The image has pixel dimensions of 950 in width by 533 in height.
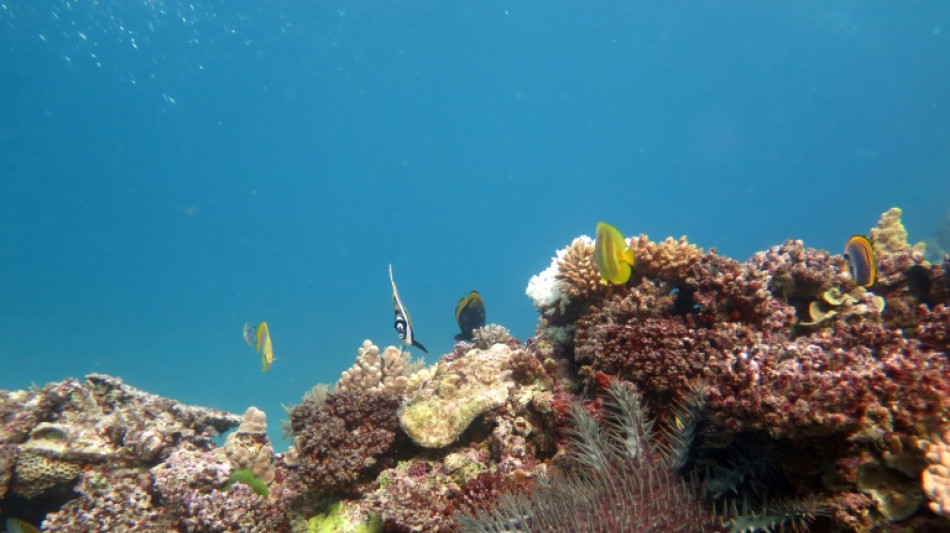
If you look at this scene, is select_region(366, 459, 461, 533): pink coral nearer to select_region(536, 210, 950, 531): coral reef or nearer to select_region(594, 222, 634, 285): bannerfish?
select_region(536, 210, 950, 531): coral reef

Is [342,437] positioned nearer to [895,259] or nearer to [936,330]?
[936,330]

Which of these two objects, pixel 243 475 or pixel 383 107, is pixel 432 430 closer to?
pixel 243 475

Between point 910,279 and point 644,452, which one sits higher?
point 910,279

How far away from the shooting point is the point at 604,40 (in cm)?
11100

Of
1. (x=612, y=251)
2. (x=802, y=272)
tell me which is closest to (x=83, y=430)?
(x=612, y=251)

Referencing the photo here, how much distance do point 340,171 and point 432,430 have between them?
471 ft

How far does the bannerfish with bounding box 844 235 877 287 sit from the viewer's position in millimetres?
4137

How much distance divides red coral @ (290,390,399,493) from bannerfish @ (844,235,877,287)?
4.87 m

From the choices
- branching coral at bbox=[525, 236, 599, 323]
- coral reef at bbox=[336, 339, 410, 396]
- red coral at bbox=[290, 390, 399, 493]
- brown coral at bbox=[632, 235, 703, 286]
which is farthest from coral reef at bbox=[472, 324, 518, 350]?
brown coral at bbox=[632, 235, 703, 286]

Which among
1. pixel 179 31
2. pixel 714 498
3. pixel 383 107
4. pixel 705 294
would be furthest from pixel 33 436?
pixel 383 107

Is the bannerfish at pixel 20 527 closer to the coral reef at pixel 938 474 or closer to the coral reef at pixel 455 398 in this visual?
the coral reef at pixel 455 398

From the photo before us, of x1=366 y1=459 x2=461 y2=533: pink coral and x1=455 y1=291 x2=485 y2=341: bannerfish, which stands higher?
x1=455 y1=291 x2=485 y2=341: bannerfish

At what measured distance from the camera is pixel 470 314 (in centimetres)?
741

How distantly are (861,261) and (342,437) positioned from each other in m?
5.41
